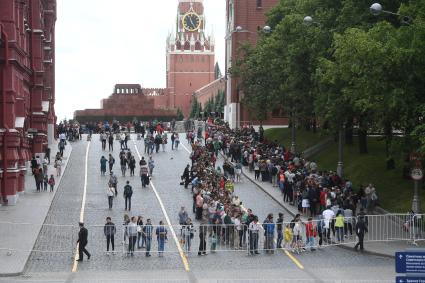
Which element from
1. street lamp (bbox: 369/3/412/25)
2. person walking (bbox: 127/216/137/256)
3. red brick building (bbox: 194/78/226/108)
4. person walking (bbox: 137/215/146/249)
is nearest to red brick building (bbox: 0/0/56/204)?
person walking (bbox: 137/215/146/249)

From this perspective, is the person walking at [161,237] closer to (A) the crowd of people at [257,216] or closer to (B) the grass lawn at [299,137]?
(A) the crowd of people at [257,216]

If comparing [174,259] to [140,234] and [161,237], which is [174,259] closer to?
[161,237]

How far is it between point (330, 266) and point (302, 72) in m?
24.3

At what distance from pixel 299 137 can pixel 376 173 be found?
22835 mm

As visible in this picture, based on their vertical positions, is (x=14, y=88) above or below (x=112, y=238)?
above

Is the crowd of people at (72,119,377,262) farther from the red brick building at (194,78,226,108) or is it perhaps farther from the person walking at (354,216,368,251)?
the red brick building at (194,78,226,108)

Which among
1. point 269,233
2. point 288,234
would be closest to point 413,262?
point 269,233

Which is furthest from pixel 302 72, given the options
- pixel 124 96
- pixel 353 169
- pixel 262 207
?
pixel 124 96

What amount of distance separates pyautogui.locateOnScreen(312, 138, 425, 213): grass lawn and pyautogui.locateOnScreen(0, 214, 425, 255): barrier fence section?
3.66 m

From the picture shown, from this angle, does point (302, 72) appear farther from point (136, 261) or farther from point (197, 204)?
point (136, 261)

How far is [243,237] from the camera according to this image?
35.3 meters

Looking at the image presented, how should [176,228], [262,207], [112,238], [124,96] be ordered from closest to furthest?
1. [112,238]
2. [176,228]
3. [262,207]
4. [124,96]

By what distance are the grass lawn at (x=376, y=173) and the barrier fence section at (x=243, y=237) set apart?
3.66 metres

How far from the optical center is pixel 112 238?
33781mm
